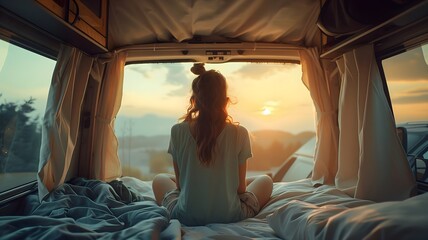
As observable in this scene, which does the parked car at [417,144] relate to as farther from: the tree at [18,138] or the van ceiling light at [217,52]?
the tree at [18,138]

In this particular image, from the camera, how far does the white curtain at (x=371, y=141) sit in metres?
1.60

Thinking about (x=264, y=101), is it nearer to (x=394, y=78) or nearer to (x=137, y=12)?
(x=394, y=78)

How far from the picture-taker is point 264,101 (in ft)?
8.96

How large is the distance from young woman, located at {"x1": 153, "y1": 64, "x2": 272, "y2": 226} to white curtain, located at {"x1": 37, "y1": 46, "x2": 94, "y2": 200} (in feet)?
2.52

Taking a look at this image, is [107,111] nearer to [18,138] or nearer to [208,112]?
[18,138]

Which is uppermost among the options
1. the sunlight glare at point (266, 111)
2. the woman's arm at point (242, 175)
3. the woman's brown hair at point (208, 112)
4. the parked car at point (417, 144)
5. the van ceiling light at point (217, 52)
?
the van ceiling light at point (217, 52)

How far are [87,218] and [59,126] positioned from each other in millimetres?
837

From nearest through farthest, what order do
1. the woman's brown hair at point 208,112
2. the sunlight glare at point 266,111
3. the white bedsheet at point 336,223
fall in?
1. the white bedsheet at point 336,223
2. the woman's brown hair at point 208,112
3. the sunlight glare at point 266,111

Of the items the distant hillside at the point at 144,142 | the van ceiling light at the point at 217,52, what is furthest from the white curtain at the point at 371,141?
the distant hillside at the point at 144,142

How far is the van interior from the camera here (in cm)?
120

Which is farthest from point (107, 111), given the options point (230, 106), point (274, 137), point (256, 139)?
point (274, 137)

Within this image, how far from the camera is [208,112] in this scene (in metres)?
1.56

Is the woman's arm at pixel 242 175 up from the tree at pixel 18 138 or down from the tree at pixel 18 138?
down

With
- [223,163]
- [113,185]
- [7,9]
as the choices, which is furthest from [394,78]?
[7,9]
